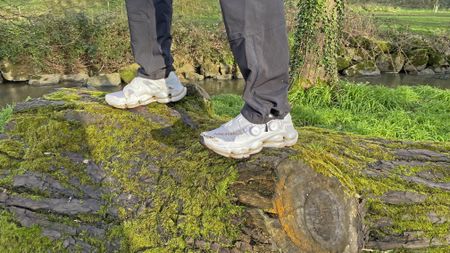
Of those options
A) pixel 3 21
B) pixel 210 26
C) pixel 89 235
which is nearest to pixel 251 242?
pixel 89 235

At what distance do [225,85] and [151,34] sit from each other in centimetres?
1214

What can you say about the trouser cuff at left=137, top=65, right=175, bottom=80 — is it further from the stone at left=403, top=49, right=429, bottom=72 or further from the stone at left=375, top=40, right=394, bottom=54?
the stone at left=403, top=49, right=429, bottom=72

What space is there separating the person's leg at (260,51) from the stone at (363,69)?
575 inches

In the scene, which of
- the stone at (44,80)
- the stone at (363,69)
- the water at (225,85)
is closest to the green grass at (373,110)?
the water at (225,85)

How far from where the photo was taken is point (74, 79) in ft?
49.4

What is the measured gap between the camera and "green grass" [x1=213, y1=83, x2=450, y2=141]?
235 inches

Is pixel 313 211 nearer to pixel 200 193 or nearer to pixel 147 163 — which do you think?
pixel 200 193

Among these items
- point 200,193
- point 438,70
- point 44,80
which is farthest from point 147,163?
point 438,70

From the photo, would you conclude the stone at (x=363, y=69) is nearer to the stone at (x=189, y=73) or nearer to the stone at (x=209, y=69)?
the stone at (x=209, y=69)

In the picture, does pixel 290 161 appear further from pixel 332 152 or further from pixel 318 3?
pixel 318 3

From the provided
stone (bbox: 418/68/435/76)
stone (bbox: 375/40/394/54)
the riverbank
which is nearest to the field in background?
the riverbank

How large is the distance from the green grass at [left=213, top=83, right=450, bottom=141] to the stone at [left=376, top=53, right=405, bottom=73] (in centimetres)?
785

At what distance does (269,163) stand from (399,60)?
1621 centimetres

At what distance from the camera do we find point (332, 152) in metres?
2.36
